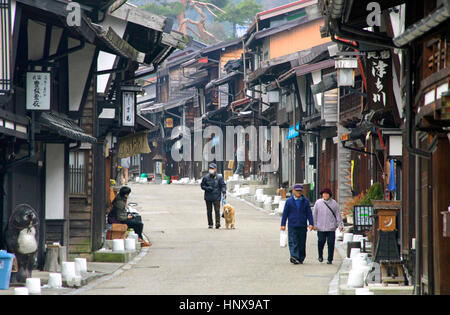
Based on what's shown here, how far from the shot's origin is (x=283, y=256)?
869 inches

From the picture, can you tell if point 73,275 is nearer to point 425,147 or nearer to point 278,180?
point 425,147

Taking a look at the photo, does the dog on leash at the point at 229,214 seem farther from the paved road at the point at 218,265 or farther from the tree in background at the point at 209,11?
the tree in background at the point at 209,11

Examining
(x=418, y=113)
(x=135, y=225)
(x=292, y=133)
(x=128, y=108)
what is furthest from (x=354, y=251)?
(x=292, y=133)

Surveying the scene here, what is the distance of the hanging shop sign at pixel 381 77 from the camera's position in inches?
806

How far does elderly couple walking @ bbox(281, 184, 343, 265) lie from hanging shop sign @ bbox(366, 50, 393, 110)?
8.07 feet

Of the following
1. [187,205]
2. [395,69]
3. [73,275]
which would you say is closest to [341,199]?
[187,205]

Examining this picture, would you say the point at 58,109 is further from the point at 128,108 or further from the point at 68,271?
the point at 128,108

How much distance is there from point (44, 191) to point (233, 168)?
154 feet

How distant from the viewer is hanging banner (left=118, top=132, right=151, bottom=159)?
32.1 metres

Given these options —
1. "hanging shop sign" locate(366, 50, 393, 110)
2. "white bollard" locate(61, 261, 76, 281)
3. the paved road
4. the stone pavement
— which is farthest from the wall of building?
"white bollard" locate(61, 261, 76, 281)

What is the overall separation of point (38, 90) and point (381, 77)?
7885 millimetres

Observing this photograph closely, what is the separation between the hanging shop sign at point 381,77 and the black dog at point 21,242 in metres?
8.51

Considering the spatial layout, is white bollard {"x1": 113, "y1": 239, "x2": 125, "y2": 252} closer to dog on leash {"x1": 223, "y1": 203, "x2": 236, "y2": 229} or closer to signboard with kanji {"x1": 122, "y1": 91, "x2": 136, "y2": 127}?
signboard with kanji {"x1": 122, "y1": 91, "x2": 136, "y2": 127}
